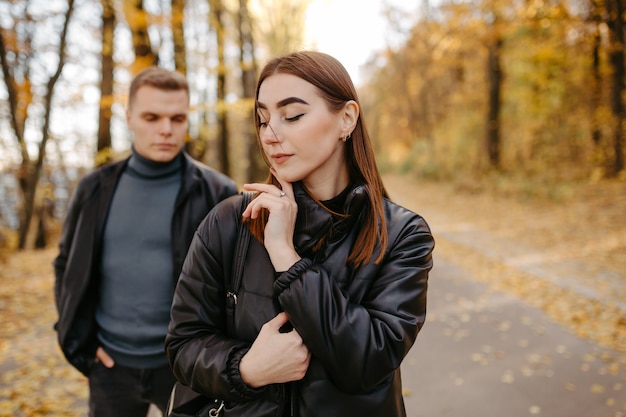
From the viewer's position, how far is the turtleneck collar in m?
2.56

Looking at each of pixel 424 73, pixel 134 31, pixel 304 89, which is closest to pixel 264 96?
pixel 304 89

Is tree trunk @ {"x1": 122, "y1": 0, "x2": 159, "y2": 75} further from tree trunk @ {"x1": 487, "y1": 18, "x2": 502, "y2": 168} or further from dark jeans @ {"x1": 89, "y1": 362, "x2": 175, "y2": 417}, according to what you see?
tree trunk @ {"x1": 487, "y1": 18, "x2": 502, "y2": 168}

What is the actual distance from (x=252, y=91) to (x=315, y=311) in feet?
37.1

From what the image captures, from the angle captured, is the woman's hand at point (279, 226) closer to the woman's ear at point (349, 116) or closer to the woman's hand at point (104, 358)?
the woman's ear at point (349, 116)

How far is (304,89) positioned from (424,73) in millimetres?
31848

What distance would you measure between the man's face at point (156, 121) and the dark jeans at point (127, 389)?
1141mm

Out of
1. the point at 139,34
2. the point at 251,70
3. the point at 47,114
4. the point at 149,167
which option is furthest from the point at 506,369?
the point at 47,114

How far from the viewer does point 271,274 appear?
1.47 metres

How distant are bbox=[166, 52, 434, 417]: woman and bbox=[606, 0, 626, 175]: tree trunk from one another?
15117 millimetres

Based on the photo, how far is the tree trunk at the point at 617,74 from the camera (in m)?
13.2

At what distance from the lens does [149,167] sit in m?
2.56

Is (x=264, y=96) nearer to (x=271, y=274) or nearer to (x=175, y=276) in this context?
(x=271, y=274)

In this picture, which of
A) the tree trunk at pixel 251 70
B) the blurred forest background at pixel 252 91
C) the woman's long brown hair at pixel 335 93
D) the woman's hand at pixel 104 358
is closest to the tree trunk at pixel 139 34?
the blurred forest background at pixel 252 91

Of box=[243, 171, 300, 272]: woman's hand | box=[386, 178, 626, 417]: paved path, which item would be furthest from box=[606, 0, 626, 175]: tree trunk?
box=[243, 171, 300, 272]: woman's hand
